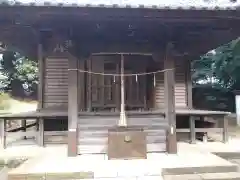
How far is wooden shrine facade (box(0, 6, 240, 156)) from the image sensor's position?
505 cm

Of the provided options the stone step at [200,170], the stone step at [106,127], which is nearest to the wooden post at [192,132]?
the stone step at [106,127]

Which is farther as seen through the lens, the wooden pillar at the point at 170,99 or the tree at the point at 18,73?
the tree at the point at 18,73

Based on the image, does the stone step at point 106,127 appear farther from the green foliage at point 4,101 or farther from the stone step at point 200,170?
the green foliage at point 4,101

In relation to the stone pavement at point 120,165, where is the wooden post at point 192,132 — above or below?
above

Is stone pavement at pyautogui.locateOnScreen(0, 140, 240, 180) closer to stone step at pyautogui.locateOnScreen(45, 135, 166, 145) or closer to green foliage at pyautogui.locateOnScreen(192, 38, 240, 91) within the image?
stone step at pyautogui.locateOnScreen(45, 135, 166, 145)

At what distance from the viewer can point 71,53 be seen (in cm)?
576

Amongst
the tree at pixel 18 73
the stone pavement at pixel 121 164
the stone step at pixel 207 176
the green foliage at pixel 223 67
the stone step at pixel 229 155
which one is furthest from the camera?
the tree at pixel 18 73

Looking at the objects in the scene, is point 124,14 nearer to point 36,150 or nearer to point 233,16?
point 233,16

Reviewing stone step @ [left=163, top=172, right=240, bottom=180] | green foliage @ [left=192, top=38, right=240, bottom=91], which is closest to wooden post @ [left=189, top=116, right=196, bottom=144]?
stone step @ [left=163, top=172, right=240, bottom=180]

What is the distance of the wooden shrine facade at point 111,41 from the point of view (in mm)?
5055

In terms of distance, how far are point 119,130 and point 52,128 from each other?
3.60 m

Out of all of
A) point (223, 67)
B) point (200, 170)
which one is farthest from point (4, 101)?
point (200, 170)

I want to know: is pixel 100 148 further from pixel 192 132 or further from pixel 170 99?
pixel 192 132

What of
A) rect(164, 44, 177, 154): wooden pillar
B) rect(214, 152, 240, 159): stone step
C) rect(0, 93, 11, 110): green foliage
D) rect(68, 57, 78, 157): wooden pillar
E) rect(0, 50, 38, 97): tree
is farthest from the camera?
rect(0, 50, 38, 97): tree
